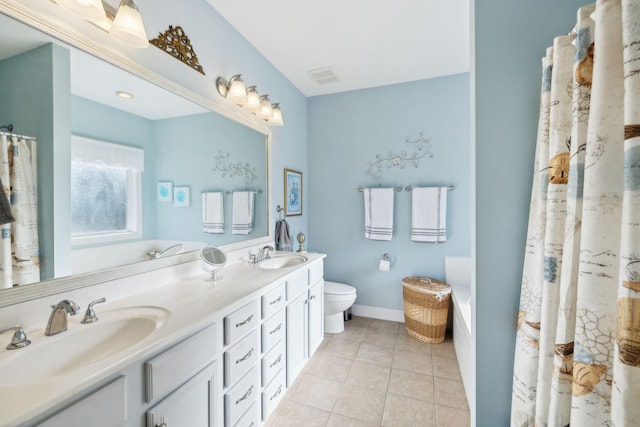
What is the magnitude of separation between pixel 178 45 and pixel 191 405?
180 centimetres

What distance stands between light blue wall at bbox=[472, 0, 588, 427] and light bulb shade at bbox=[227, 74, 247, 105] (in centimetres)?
144

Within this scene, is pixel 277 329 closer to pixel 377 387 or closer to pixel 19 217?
pixel 377 387

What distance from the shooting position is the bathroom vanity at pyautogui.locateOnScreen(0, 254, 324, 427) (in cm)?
64

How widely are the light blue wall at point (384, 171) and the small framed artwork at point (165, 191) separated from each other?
185 cm

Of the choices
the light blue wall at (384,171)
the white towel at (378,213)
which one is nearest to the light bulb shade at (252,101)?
the light blue wall at (384,171)

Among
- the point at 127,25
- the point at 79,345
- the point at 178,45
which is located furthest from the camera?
the point at 178,45

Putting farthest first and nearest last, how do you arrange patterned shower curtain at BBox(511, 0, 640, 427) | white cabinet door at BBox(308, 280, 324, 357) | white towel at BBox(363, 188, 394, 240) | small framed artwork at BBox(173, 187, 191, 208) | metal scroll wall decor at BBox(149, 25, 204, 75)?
1. white towel at BBox(363, 188, 394, 240)
2. white cabinet door at BBox(308, 280, 324, 357)
3. small framed artwork at BBox(173, 187, 191, 208)
4. metal scroll wall decor at BBox(149, 25, 204, 75)
5. patterned shower curtain at BBox(511, 0, 640, 427)

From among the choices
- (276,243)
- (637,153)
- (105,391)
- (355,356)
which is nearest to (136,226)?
(105,391)

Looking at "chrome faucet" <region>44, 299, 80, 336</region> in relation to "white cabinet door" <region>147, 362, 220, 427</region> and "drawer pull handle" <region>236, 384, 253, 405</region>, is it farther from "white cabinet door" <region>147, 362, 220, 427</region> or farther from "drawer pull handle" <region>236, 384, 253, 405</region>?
"drawer pull handle" <region>236, 384, 253, 405</region>

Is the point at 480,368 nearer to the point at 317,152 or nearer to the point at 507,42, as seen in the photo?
the point at 507,42

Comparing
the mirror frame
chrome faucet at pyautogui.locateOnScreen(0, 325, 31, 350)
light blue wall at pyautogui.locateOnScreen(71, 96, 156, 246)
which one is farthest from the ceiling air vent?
chrome faucet at pyautogui.locateOnScreen(0, 325, 31, 350)

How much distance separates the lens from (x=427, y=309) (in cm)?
238

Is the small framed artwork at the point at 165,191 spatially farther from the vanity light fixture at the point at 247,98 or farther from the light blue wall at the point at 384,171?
the light blue wall at the point at 384,171

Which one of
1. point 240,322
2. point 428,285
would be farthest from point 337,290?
point 240,322
